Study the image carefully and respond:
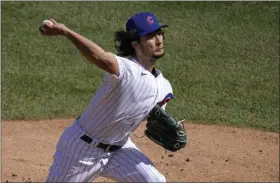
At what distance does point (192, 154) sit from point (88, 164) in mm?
3533

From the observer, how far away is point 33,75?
10.9 metres

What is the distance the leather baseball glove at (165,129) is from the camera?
542cm

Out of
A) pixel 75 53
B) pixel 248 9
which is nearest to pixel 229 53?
pixel 248 9

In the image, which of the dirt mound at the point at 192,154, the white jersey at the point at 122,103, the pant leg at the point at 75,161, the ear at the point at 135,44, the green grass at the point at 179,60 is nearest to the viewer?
the white jersey at the point at 122,103

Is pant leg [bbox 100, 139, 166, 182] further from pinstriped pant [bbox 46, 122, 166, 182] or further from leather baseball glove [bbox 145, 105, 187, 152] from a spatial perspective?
leather baseball glove [bbox 145, 105, 187, 152]

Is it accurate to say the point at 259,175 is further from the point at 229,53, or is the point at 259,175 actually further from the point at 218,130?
the point at 229,53

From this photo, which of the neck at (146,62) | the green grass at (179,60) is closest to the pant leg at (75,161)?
the neck at (146,62)

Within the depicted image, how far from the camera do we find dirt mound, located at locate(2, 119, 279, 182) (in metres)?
8.01

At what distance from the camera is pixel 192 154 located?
8703 millimetres

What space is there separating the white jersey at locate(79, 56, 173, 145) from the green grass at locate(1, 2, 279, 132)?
14.9ft

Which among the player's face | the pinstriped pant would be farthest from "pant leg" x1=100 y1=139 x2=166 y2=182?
the player's face

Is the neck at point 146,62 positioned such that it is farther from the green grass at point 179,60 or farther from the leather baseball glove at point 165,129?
the green grass at point 179,60

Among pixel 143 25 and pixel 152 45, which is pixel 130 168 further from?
pixel 143 25

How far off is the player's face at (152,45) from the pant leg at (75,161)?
0.81 m
